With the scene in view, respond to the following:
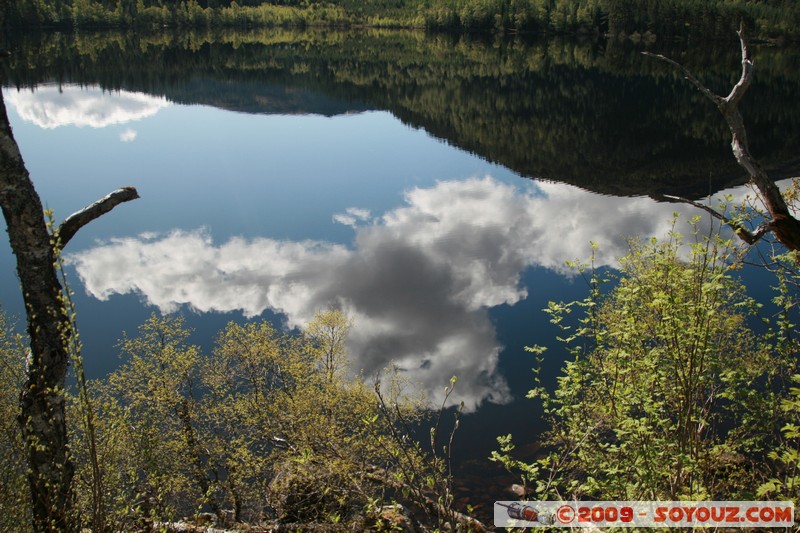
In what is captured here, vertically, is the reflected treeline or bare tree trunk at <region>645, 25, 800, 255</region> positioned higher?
bare tree trunk at <region>645, 25, 800, 255</region>

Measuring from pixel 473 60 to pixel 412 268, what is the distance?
72.3 metres

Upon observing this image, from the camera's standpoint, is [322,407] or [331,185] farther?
[331,185]

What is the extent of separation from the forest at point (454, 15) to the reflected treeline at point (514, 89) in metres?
10.7

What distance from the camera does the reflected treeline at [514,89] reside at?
47.0 m

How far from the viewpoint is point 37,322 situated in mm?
8297

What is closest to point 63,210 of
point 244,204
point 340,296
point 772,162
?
point 244,204

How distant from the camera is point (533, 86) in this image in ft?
235

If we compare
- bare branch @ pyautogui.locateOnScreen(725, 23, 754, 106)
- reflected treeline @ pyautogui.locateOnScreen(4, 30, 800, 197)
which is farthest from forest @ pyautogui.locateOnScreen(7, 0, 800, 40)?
bare branch @ pyautogui.locateOnScreen(725, 23, 754, 106)

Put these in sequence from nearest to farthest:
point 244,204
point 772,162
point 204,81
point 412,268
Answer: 1. point 412,268
2. point 244,204
3. point 772,162
4. point 204,81

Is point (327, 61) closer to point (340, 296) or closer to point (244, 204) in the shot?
point (244, 204)

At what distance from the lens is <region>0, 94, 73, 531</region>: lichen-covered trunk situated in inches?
309

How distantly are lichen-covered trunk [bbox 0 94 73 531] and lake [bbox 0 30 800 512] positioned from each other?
34.4 ft

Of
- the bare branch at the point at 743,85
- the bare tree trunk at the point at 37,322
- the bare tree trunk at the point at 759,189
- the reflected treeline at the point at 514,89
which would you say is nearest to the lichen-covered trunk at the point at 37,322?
the bare tree trunk at the point at 37,322

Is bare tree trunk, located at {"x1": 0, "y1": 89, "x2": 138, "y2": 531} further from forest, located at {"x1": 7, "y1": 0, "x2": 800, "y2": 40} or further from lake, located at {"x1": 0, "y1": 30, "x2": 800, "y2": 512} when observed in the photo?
forest, located at {"x1": 7, "y1": 0, "x2": 800, "y2": 40}
